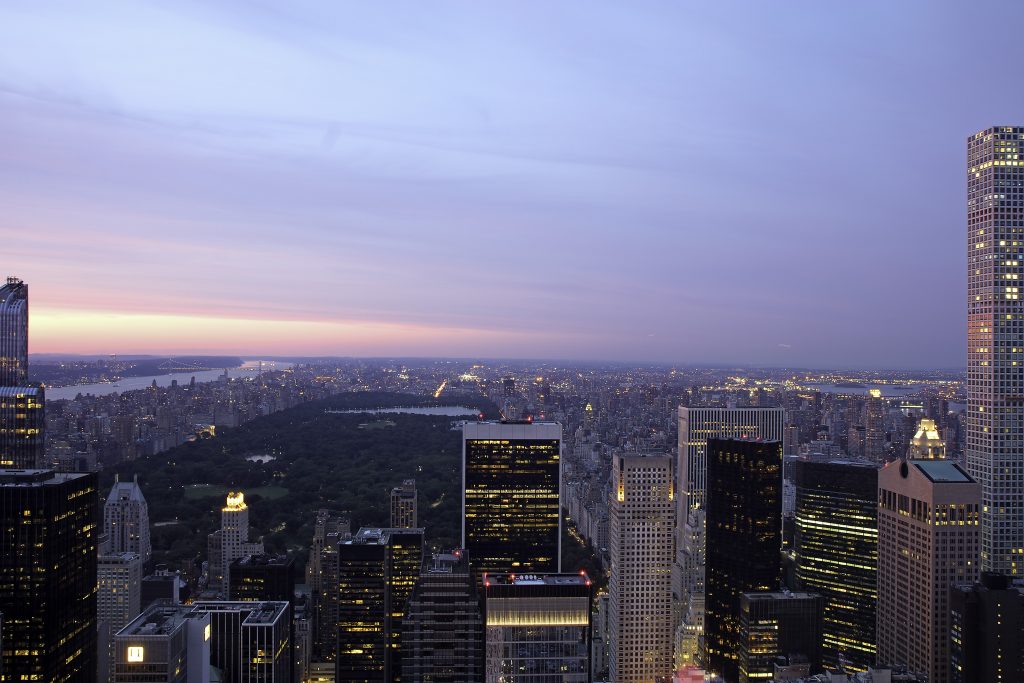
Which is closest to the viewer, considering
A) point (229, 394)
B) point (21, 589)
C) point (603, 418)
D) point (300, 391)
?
point (21, 589)

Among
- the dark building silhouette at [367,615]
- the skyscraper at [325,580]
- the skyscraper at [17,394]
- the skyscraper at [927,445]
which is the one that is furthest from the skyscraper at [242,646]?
the skyscraper at [927,445]

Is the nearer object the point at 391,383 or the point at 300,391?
the point at 300,391

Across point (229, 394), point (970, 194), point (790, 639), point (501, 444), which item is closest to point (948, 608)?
point (790, 639)

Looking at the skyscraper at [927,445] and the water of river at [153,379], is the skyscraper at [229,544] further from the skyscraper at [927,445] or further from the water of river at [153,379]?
the skyscraper at [927,445]

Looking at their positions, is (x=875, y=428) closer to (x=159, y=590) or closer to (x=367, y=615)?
(x=367, y=615)

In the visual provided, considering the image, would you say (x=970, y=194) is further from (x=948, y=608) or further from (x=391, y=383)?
(x=391, y=383)

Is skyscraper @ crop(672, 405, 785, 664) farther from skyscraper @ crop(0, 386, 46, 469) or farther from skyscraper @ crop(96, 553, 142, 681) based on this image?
skyscraper @ crop(0, 386, 46, 469)
